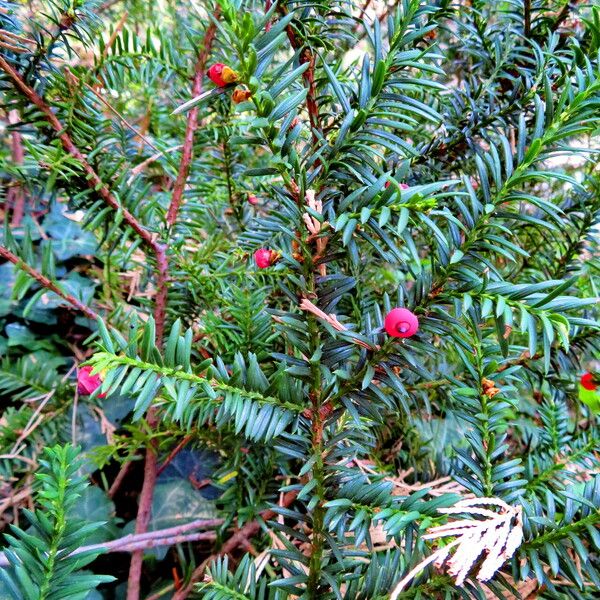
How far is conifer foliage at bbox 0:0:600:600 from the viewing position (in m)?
0.39

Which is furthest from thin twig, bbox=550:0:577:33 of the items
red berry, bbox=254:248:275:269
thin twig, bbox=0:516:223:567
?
thin twig, bbox=0:516:223:567

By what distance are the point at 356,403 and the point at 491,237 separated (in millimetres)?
205

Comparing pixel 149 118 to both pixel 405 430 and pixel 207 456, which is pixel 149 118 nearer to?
pixel 207 456

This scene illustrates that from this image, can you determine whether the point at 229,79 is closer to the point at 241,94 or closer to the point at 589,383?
the point at 241,94

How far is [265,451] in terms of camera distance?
25.0 inches

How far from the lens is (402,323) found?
374mm

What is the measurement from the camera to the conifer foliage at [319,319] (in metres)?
0.39

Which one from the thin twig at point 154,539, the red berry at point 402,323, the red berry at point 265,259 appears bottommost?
the thin twig at point 154,539

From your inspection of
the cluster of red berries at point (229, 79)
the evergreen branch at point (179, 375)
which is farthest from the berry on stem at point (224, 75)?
the evergreen branch at point (179, 375)

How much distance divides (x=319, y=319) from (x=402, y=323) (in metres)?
0.08

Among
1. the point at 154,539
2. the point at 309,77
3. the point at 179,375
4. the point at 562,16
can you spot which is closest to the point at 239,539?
the point at 154,539

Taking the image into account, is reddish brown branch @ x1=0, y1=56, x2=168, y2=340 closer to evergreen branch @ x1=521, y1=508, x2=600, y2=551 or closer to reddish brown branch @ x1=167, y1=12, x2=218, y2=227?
reddish brown branch @ x1=167, y1=12, x2=218, y2=227

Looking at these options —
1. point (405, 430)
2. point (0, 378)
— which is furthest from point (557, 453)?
point (0, 378)

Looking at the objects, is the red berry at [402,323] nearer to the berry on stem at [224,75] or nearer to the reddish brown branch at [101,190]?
the berry on stem at [224,75]
